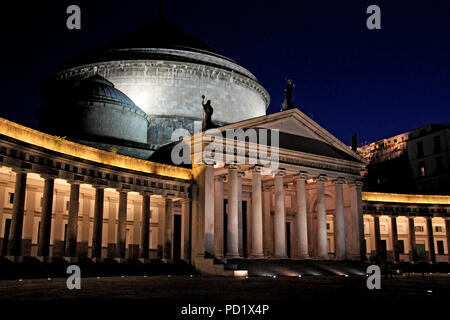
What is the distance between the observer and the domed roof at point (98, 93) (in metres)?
43.4

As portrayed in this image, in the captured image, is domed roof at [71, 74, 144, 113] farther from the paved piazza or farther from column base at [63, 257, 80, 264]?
the paved piazza

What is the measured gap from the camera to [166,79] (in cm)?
5022

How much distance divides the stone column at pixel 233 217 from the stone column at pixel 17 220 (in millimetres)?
14547

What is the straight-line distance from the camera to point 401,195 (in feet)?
178

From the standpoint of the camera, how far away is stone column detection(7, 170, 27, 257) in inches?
1050

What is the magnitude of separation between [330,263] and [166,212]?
13.7 m

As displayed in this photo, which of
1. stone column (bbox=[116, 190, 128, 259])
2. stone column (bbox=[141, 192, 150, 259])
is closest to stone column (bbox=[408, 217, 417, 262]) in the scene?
stone column (bbox=[141, 192, 150, 259])

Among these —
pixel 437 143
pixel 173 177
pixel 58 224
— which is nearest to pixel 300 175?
pixel 173 177

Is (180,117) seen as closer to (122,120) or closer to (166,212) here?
(122,120)

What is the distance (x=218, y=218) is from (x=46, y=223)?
14400 millimetres

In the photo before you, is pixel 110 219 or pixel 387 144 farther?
pixel 387 144

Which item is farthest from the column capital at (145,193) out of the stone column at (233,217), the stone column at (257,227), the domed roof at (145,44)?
the domed roof at (145,44)
